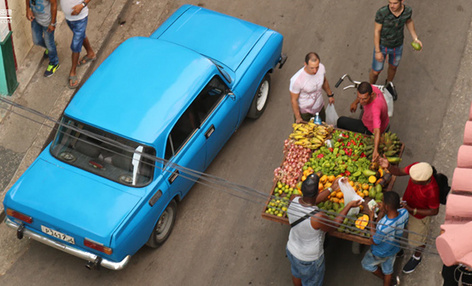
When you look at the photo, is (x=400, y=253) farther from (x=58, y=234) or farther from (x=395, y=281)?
(x=58, y=234)

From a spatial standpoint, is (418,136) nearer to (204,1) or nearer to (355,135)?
(355,135)

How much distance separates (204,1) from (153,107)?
4194 millimetres

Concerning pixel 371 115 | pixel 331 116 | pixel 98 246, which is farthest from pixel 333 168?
pixel 98 246

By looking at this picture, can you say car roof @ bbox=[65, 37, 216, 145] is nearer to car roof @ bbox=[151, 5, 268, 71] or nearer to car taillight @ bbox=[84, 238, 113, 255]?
car roof @ bbox=[151, 5, 268, 71]

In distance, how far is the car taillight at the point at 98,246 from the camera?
8.67 metres

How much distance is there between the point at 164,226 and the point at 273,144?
2183 millimetres

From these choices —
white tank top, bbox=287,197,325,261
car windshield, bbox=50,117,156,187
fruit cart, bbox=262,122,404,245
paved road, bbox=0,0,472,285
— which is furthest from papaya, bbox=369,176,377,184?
car windshield, bbox=50,117,156,187

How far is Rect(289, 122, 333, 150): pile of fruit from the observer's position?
356 inches

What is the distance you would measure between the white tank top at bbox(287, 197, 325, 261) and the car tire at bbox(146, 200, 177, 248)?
202 centimetres

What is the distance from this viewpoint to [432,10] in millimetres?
12375

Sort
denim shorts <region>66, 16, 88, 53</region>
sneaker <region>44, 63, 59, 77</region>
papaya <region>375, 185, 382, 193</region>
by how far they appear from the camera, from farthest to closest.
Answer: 1. sneaker <region>44, 63, 59, 77</region>
2. denim shorts <region>66, 16, 88, 53</region>
3. papaya <region>375, 185, 382, 193</region>

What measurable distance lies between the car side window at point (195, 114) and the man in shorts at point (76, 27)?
255 centimetres

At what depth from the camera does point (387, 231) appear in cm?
806

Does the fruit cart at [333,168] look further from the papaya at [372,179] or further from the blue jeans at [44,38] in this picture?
the blue jeans at [44,38]
